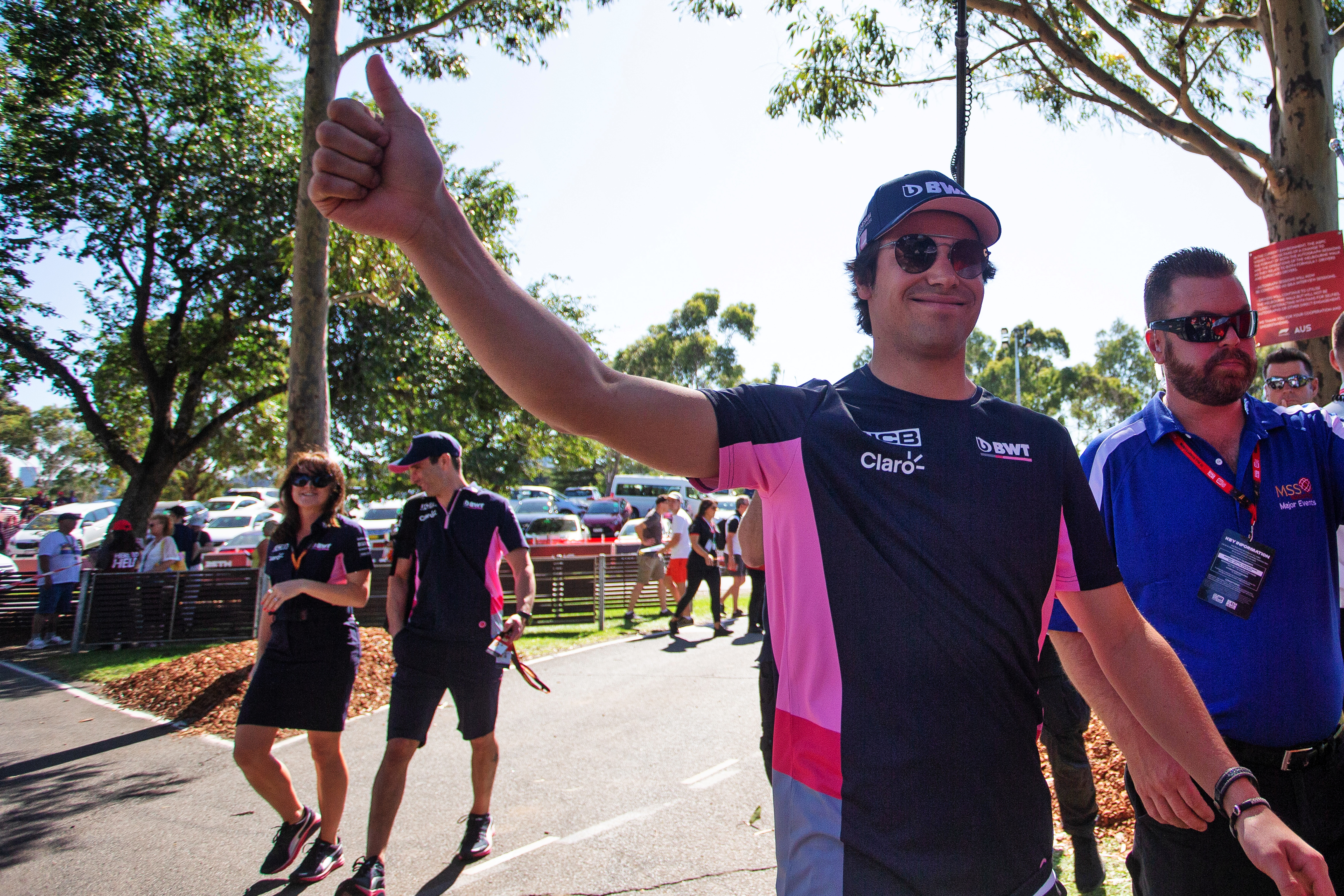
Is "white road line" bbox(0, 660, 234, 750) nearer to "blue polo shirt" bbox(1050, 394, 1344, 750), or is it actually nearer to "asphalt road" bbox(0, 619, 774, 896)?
"asphalt road" bbox(0, 619, 774, 896)


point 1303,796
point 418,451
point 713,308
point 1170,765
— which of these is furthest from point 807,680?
point 713,308

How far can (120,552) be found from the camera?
13.4 meters

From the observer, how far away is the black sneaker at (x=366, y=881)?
4.11 meters

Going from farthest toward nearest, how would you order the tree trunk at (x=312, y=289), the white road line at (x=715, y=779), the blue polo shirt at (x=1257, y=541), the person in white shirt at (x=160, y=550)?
the person in white shirt at (x=160, y=550), the tree trunk at (x=312, y=289), the white road line at (x=715, y=779), the blue polo shirt at (x=1257, y=541)

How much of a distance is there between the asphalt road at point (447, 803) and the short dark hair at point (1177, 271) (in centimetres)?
325

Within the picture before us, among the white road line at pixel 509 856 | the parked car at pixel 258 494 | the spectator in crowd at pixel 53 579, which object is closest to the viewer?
the white road line at pixel 509 856

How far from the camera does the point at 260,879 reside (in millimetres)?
4555

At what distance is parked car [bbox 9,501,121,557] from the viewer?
2727 centimetres

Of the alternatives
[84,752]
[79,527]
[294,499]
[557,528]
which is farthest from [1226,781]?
[79,527]

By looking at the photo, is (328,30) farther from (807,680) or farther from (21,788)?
(807,680)

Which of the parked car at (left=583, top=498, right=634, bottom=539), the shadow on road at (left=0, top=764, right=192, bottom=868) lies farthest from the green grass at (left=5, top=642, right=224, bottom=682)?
the parked car at (left=583, top=498, right=634, bottom=539)

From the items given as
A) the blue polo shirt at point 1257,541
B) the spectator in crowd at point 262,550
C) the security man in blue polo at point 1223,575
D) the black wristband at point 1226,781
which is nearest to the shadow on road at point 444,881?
the security man in blue polo at point 1223,575

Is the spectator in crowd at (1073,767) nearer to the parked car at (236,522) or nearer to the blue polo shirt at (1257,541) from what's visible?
the blue polo shirt at (1257,541)

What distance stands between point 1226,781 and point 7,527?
1211 inches
